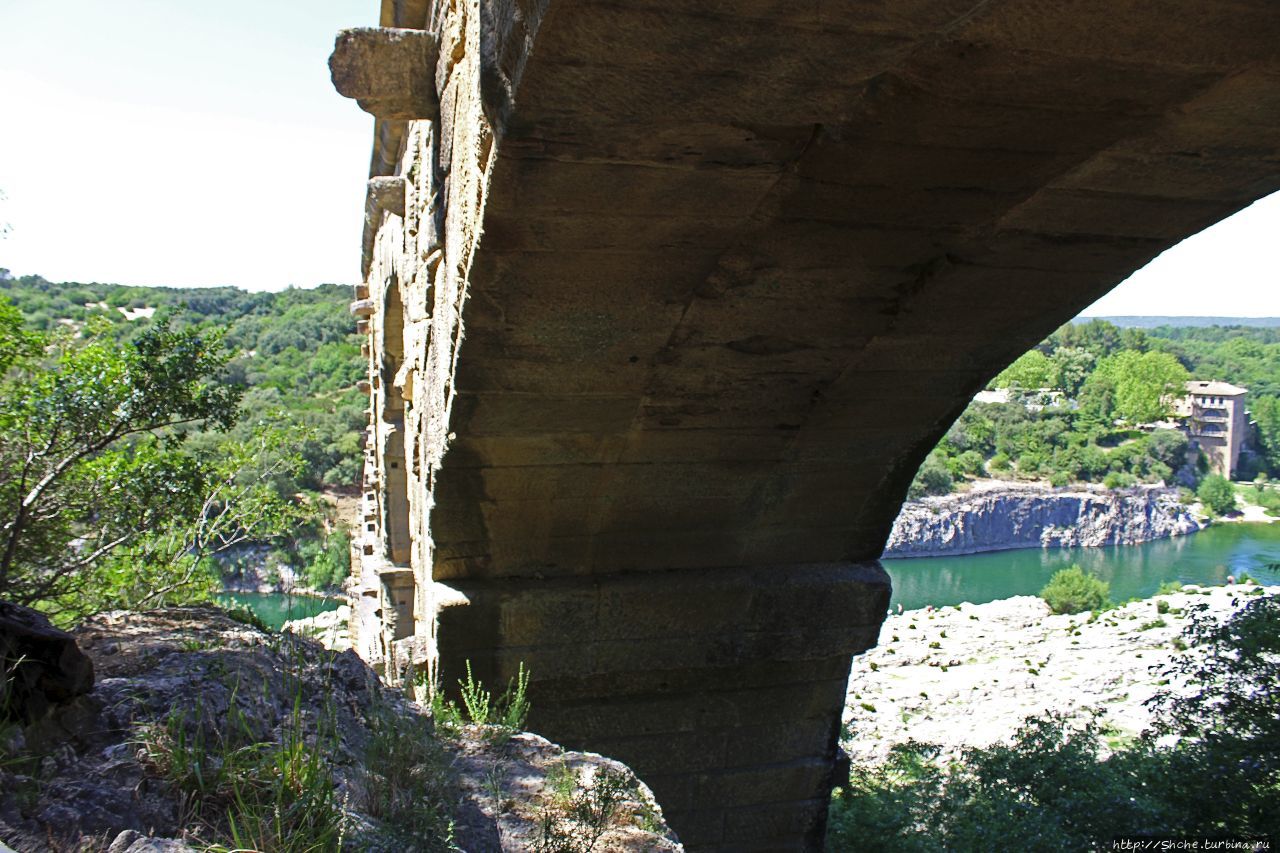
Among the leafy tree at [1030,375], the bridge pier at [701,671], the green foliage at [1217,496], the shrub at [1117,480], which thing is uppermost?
the leafy tree at [1030,375]

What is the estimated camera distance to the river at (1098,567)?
31.4 metres

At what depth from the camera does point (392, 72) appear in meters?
2.89

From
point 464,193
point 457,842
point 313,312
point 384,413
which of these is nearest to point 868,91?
point 464,193

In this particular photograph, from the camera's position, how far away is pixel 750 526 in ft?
12.0

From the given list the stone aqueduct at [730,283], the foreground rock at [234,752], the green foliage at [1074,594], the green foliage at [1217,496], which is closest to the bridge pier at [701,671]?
the stone aqueduct at [730,283]

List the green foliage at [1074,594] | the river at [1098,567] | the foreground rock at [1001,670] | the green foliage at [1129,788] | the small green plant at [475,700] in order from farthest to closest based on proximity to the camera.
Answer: the river at [1098,567] → the green foliage at [1074,594] → the foreground rock at [1001,670] → the green foliage at [1129,788] → the small green plant at [475,700]

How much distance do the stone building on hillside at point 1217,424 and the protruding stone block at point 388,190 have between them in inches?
2186

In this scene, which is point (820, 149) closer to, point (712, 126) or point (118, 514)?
point (712, 126)

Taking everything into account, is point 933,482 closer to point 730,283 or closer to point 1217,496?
point 1217,496

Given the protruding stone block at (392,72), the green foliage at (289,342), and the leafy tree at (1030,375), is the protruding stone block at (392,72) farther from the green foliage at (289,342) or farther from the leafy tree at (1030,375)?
the leafy tree at (1030,375)

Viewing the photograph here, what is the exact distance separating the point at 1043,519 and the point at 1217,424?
63.3ft

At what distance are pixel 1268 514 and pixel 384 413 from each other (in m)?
48.6

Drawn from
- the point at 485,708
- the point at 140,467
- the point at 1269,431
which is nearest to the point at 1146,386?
the point at 1269,431

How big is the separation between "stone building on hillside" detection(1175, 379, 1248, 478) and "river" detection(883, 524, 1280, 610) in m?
11.2
